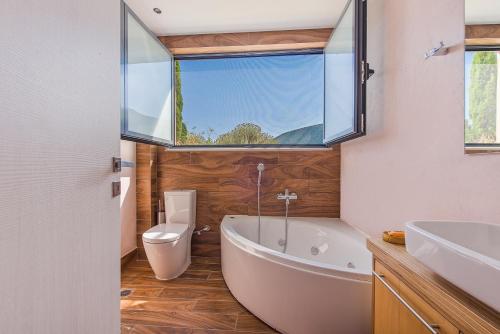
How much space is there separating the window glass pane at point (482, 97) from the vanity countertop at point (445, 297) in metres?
0.59

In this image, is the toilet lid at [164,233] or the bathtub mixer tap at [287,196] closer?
the toilet lid at [164,233]

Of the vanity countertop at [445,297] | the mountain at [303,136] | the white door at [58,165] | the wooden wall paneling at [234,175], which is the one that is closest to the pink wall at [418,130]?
the vanity countertop at [445,297]

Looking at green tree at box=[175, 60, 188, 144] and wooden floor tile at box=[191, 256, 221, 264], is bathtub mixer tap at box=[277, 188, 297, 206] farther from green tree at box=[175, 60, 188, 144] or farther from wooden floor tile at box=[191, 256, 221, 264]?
green tree at box=[175, 60, 188, 144]

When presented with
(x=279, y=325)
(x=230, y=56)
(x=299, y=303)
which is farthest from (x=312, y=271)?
(x=230, y=56)

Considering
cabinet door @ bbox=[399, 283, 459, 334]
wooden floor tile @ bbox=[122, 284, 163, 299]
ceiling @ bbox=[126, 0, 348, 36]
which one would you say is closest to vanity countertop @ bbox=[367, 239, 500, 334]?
cabinet door @ bbox=[399, 283, 459, 334]

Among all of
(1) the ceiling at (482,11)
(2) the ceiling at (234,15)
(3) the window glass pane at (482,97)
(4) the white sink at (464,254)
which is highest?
(2) the ceiling at (234,15)

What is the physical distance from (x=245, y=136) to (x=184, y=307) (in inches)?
73.6

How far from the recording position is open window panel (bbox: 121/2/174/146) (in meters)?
1.95

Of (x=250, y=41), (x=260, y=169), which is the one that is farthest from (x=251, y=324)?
(x=250, y=41)

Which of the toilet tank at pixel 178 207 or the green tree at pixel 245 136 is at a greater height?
the green tree at pixel 245 136

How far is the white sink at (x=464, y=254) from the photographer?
508mm

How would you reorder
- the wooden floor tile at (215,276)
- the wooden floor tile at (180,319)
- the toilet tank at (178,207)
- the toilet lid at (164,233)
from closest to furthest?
1. the wooden floor tile at (180,319)
2. the toilet lid at (164,233)
3. the wooden floor tile at (215,276)
4. the toilet tank at (178,207)

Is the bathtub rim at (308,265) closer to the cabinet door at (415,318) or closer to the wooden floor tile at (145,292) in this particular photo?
the cabinet door at (415,318)

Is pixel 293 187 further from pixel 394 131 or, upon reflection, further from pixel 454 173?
pixel 454 173
